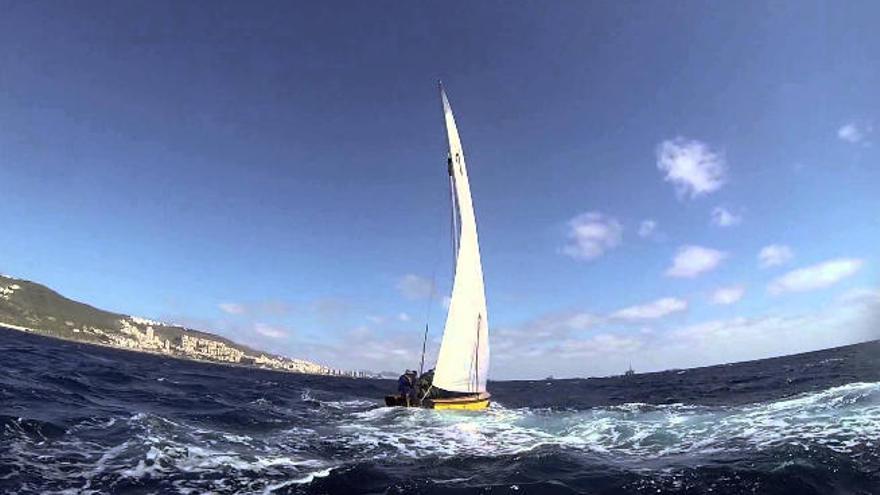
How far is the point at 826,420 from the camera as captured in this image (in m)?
20.5

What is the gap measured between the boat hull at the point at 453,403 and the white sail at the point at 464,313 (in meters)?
0.75

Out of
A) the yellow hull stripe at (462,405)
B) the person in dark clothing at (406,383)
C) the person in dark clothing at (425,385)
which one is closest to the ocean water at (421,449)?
the yellow hull stripe at (462,405)

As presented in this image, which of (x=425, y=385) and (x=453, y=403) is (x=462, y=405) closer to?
(x=453, y=403)

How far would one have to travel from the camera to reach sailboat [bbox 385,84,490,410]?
104 feet

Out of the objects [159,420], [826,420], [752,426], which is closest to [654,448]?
[752,426]

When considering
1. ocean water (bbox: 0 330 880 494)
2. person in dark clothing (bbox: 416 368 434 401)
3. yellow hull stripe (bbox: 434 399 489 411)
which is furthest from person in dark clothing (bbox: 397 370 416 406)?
ocean water (bbox: 0 330 880 494)

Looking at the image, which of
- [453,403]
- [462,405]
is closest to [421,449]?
[453,403]

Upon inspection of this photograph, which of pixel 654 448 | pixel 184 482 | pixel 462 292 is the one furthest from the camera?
pixel 462 292

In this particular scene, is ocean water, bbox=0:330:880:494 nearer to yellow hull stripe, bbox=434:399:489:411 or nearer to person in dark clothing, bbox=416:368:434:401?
yellow hull stripe, bbox=434:399:489:411

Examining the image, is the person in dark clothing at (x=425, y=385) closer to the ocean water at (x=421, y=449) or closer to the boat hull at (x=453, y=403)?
the boat hull at (x=453, y=403)

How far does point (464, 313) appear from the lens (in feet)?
107

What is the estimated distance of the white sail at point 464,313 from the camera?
3192 cm

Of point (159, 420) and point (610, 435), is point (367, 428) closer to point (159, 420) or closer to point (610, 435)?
point (159, 420)

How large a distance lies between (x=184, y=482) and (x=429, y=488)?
5736 mm
